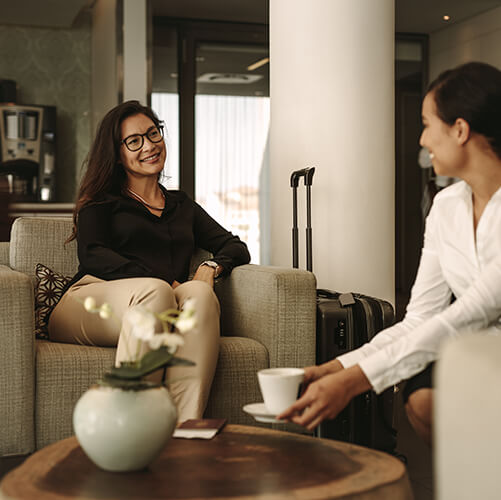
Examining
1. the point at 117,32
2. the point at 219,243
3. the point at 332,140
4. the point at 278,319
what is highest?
the point at 117,32

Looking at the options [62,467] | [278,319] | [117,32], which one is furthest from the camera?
[117,32]

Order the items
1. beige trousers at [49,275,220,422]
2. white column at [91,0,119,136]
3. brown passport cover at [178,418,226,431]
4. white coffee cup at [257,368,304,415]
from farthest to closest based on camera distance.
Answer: white column at [91,0,119,136], beige trousers at [49,275,220,422], brown passport cover at [178,418,226,431], white coffee cup at [257,368,304,415]

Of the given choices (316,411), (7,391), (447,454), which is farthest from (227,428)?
(7,391)

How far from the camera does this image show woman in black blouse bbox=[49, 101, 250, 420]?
7.97ft

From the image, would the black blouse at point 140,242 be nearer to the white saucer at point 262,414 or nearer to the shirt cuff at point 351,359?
the shirt cuff at point 351,359

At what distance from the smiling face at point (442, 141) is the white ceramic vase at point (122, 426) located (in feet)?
2.71

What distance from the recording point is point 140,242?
2785 millimetres

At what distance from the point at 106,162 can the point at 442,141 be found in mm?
1452

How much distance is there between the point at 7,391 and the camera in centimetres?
222

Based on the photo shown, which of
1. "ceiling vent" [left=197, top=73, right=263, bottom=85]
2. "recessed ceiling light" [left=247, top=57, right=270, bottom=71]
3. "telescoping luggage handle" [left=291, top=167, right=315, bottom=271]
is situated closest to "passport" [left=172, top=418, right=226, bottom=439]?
"telescoping luggage handle" [left=291, top=167, right=315, bottom=271]

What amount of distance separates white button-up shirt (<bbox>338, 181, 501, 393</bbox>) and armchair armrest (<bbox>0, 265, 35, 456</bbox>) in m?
0.96

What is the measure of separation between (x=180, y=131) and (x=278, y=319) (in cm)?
475

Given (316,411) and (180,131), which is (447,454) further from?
(180,131)

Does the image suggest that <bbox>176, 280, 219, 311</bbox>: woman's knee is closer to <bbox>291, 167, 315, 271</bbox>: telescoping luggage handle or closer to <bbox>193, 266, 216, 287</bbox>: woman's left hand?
<bbox>193, 266, 216, 287</bbox>: woman's left hand
